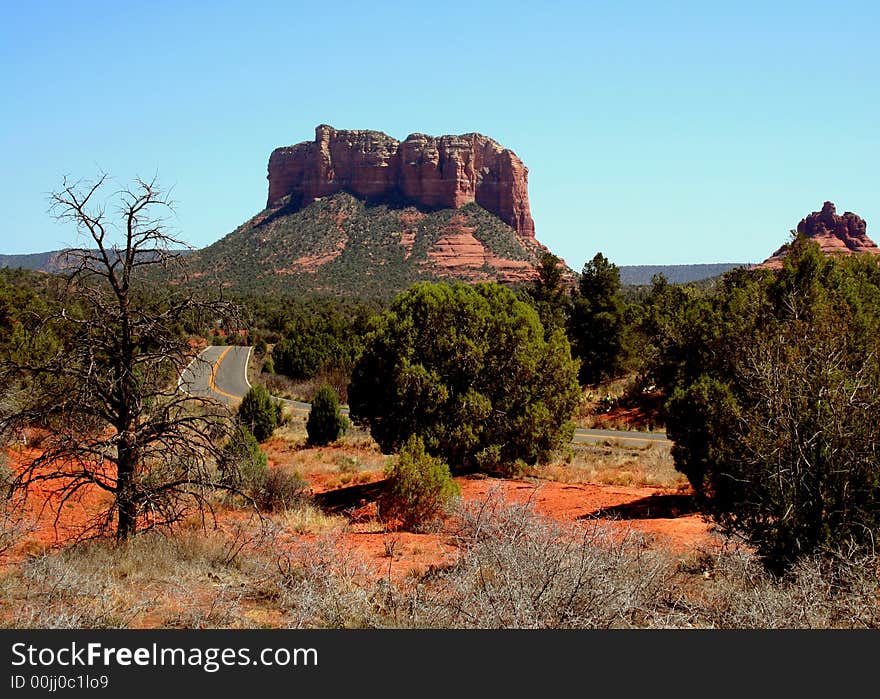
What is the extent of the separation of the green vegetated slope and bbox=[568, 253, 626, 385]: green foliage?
202 feet

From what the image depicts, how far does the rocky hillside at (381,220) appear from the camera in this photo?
113344 mm

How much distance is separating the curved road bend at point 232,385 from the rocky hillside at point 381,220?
38575 mm

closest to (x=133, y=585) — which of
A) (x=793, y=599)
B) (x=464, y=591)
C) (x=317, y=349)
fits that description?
(x=464, y=591)

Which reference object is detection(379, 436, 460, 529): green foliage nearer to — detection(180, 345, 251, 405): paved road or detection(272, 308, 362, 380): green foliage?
detection(180, 345, 251, 405): paved road

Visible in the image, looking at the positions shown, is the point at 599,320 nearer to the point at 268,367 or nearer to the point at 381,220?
the point at 268,367

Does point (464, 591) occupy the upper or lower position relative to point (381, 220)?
lower

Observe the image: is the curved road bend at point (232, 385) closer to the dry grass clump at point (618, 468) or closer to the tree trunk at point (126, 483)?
the tree trunk at point (126, 483)

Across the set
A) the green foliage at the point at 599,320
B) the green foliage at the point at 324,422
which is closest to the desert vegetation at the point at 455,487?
the green foliage at the point at 324,422

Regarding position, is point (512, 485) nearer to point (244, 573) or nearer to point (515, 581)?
point (244, 573)

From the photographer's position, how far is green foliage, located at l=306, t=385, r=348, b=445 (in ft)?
93.2

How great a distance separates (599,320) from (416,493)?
27.3 metres

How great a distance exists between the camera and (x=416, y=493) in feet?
46.6

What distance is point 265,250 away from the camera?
404ft

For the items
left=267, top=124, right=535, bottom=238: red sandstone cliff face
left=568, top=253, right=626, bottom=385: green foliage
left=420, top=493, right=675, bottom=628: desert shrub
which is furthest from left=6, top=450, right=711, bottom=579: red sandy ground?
left=267, top=124, right=535, bottom=238: red sandstone cliff face
